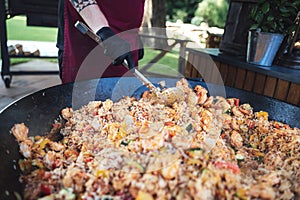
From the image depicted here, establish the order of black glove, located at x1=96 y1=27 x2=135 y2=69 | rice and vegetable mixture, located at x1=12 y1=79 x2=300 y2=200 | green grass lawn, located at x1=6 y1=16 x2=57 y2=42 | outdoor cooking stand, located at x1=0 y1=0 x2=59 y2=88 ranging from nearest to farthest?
1. rice and vegetable mixture, located at x1=12 y1=79 x2=300 y2=200
2. black glove, located at x1=96 y1=27 x2=135 y2=69
3. outdoor cooking stand, located at x1=0 y1=0 x2=59 y2=88
4. green grass lawn, located at x1=6 y1=16 x2=57 y2=42

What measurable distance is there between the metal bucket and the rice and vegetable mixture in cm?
90

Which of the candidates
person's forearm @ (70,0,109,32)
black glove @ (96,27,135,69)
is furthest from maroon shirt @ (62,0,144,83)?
black glove @ (96,27,135,69)

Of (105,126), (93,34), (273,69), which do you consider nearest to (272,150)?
(105,126)

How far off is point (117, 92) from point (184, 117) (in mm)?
415

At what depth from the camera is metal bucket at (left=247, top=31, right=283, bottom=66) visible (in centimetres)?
198

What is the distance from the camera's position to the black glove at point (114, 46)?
3.81 ft


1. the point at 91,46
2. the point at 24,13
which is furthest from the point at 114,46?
the point at 24,13

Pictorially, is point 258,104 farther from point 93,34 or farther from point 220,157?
point 93,34

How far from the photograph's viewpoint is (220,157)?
0.85m

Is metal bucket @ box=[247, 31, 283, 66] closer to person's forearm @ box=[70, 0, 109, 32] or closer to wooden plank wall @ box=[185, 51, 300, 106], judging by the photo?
wooden plank wall @ box=[185, 51, 300, 106]

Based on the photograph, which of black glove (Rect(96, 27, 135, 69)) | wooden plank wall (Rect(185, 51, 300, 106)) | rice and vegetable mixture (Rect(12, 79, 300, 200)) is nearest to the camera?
rice and vegetable mixture (Rect(12, 79, 300, 200))

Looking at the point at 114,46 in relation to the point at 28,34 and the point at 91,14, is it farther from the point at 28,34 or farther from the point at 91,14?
the point at 28,34

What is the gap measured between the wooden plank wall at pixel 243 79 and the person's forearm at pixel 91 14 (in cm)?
134

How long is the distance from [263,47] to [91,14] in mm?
1339
